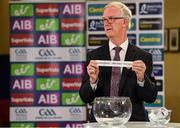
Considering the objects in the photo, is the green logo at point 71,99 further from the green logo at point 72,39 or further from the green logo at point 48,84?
the green logo at point 72,39

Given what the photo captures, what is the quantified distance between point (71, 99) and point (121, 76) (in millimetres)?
2732

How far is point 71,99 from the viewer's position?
5.52 m

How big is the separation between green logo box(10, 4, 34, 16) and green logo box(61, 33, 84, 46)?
1.67ft

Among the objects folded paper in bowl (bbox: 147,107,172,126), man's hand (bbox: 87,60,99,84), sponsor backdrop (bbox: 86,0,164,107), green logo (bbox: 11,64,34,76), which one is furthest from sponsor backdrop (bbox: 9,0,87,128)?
folded paper in bowl (bbox: 147,107,172,126)

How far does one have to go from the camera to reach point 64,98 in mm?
5539

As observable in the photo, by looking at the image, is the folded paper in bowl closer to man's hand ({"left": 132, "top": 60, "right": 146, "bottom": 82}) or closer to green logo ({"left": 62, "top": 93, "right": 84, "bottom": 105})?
man's hand ({"left": 132, "top": 60, "right": 146, "bottom": 82})

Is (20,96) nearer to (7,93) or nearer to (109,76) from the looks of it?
(7,93)

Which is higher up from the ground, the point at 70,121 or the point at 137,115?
the point at 137,115

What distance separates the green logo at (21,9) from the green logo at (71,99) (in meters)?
1.09

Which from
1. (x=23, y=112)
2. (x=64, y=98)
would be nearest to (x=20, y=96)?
(x=23, y=112)

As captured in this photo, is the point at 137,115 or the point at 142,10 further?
the point at 142,10

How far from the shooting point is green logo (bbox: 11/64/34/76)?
18.2ft

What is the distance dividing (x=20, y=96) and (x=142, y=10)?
1786 millimetres

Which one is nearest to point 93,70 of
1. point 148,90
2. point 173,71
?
point 148,90
